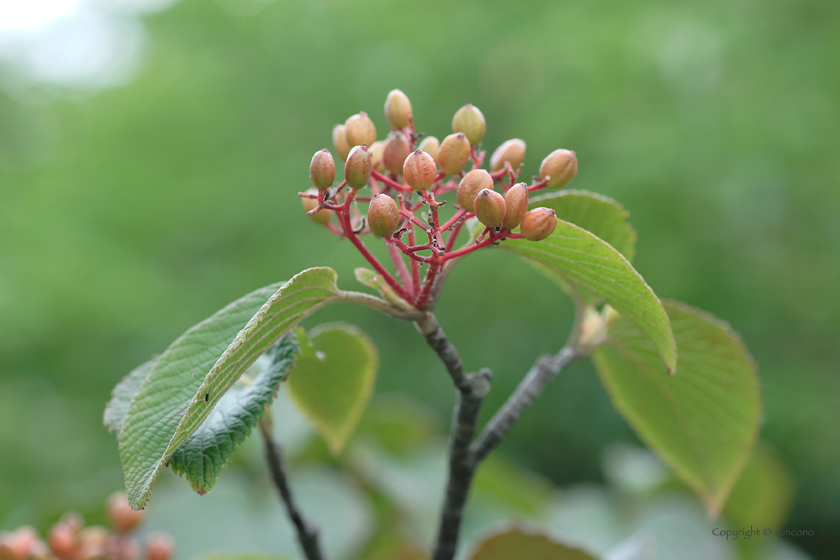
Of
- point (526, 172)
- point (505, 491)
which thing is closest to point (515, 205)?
point (505, 491)

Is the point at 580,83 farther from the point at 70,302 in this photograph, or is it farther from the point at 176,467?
the point at 176,467

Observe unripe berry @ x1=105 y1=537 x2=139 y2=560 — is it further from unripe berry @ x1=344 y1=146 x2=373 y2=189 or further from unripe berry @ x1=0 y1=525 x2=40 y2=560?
unripe berry @ x1=344 y1=146 x2=373 y2=189

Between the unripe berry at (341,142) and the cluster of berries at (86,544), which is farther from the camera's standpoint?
the cluster of berries at (86,544)

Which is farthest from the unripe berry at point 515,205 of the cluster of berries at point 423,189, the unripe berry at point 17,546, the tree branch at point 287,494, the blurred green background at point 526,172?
the blurred green background at point 526,172

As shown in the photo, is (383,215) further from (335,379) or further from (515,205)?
(335,379)

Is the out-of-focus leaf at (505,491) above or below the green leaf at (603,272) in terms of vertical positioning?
below

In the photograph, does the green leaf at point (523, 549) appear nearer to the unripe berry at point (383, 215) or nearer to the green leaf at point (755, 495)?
the unripe berry at point (383, 215)

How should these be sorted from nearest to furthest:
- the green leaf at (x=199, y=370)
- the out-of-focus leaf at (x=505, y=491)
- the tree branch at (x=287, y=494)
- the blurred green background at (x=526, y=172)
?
1. the green leaf at (x=199, y=370)
2. the tree branch at (x=287, y=494)
3. the out-of-focus leaf at (x=505, y=491)
4. the blurred green background at (x=526, y=172)
